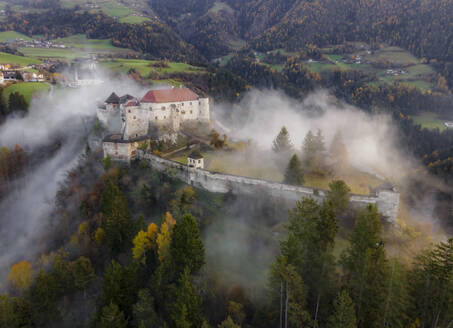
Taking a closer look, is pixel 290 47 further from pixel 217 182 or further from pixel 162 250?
pixel 162 250

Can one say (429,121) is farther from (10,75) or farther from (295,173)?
(10,75)

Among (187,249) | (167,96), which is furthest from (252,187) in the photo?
(167,96)

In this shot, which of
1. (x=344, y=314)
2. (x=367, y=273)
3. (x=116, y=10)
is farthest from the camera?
(x=116, y=10)

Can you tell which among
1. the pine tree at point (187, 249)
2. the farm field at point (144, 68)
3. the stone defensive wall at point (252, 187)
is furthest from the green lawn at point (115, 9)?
the pine tree at point (187, 249)

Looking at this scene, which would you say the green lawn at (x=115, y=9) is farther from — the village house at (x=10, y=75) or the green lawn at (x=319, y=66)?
the green lawn at (x=319, y=66)

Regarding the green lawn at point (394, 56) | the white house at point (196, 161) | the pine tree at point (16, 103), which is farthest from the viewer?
the green lawn at point (394, 56)
